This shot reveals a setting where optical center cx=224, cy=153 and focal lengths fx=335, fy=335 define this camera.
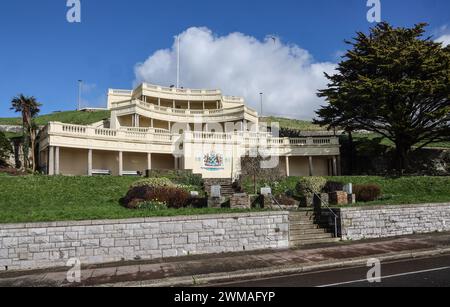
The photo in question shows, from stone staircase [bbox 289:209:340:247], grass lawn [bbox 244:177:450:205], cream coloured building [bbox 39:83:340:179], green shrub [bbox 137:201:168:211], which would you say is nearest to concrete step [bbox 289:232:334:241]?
stone staircase [bbox 289:209:340:247]

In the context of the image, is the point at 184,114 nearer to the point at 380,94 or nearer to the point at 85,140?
the point at 85,140

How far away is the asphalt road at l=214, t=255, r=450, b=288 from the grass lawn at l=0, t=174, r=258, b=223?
16.7 feet

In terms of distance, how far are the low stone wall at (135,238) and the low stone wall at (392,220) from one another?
130 inches

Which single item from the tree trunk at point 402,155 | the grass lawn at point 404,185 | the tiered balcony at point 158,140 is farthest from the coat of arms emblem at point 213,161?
the tree trunk at point 402,155

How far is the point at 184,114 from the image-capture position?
140 feet

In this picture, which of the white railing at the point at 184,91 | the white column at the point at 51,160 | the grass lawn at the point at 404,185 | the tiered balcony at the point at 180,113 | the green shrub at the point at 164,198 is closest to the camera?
the green shrub at the point at 164,198

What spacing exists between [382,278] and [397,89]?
2113cm

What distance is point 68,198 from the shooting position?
18.0 m

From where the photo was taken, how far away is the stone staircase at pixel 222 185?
2197 cm

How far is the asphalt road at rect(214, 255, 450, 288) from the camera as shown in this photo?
26.8 ft

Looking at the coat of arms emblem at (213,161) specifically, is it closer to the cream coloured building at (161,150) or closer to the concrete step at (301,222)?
the cream coloured building at (161,150)

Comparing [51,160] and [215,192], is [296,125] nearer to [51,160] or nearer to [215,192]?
[51,160]
